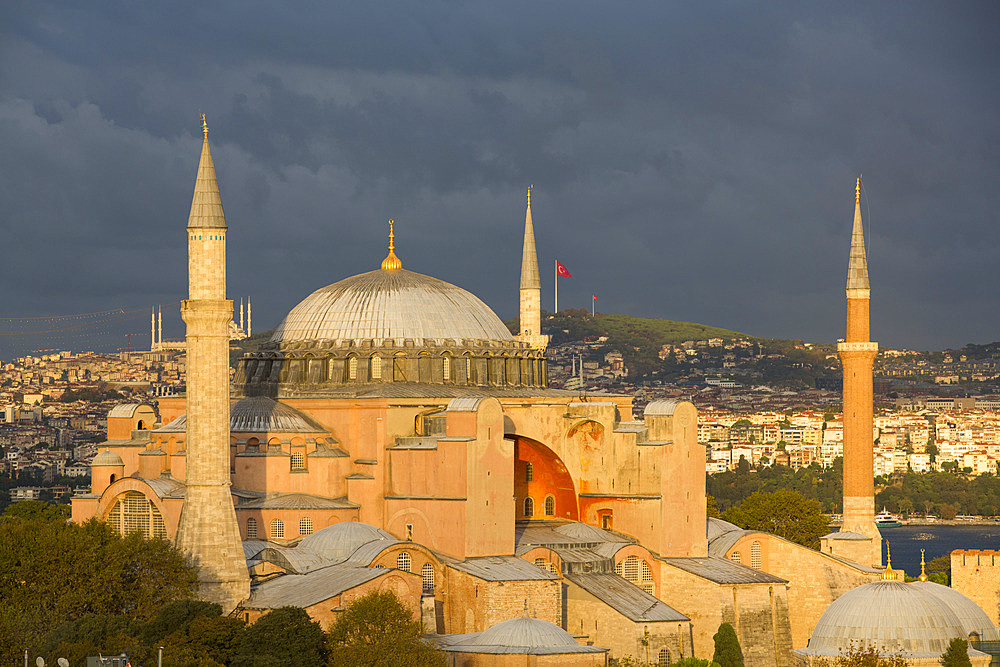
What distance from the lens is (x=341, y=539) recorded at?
39.2 metres

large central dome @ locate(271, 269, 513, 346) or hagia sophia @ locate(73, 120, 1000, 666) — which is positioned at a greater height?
large central dome @ locate(271, 269, 513, 346)

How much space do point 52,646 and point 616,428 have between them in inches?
637

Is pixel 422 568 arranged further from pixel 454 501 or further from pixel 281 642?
pixel 281 642

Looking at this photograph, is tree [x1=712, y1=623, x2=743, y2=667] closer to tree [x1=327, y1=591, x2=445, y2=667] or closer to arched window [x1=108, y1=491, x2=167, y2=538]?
tree [x1=327, y1=591, x2=445, y2=667]

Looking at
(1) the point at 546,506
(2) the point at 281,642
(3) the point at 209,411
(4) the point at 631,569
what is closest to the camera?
(2) the point at 281,642

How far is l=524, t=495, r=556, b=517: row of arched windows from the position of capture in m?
45.2

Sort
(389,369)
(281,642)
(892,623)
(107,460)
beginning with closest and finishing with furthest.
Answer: (281,642)
(892,623)
(107,460)
(389,369)

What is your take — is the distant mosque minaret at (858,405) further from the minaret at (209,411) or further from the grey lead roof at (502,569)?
the minaret at (209,411)

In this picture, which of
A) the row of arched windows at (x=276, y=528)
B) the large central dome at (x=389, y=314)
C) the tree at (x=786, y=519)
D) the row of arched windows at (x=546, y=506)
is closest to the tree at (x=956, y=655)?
the row of arched windows at (x=546, y=506)

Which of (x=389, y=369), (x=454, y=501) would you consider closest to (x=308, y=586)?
(x=454, y=501)

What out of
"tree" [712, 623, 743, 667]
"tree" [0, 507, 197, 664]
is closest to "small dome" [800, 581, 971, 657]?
"tree" [712, 623, 743, 667]

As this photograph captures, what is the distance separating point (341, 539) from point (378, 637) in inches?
231

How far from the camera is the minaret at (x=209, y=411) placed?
3588 cm

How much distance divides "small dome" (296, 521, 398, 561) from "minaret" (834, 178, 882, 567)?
61.0 feet
